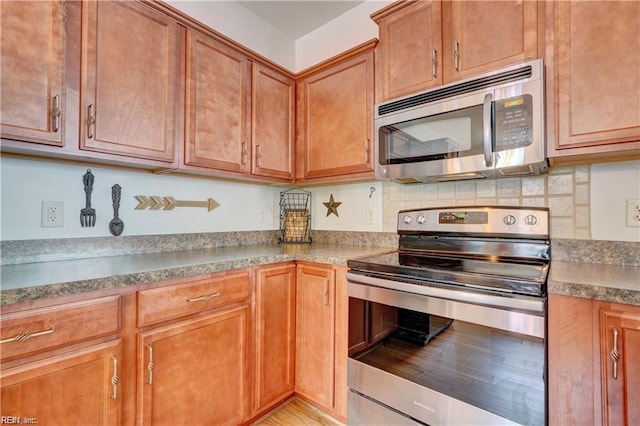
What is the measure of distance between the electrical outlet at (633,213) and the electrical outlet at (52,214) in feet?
8.61

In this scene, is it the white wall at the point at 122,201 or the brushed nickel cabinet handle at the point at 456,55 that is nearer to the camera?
the white wall at the point at 122,201

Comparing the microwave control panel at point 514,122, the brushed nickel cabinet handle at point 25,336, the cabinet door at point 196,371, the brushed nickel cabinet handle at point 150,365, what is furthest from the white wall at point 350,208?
the brushed nickel cabinet handle at point 25,336

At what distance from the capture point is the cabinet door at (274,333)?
1.62 metres

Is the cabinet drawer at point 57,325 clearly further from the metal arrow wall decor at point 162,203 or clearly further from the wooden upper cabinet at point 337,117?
the wooden upper cabinet at point 337,117

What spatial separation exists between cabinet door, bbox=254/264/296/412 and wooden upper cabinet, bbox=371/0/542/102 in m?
1.23

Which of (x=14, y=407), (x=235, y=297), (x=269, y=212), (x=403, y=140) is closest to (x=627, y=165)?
(x=403, y=140)

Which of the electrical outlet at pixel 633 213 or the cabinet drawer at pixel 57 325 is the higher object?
the electrical outlet at pixel 633 213

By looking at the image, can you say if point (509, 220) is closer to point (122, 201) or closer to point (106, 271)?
point (106, 271)

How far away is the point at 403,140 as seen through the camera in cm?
164

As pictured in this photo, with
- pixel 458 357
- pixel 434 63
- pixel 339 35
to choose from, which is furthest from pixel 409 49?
pixel 458 357

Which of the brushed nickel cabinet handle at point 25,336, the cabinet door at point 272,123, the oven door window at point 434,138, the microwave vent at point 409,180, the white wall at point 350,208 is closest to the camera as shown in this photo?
the brushed nickel cabinet handle at point 25,336

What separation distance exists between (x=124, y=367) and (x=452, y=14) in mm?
2152

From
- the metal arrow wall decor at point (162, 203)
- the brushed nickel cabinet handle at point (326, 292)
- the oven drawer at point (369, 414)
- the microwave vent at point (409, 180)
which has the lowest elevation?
the oven drawer at point (369, 414)

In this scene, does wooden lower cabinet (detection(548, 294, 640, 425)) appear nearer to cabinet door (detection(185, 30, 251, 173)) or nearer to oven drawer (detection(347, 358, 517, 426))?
oven drawer (detection(347, 358, 517, 426))
